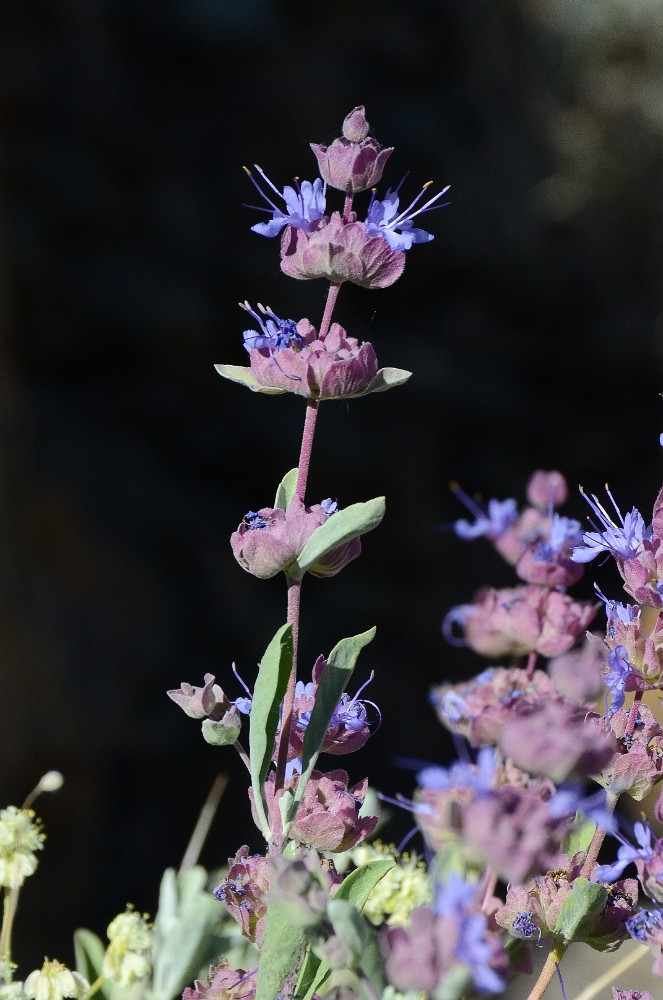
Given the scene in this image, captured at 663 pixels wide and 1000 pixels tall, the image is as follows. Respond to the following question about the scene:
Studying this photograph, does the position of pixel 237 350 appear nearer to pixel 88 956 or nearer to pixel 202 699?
pixel 88 956

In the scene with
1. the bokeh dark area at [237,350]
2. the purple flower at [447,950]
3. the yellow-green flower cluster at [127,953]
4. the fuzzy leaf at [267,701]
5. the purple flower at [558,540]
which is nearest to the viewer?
the purple flower at [447,950]

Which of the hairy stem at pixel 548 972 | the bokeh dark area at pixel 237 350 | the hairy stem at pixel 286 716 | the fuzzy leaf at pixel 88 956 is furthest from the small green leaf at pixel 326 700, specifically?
the bokeh dark area at pixel 237 350

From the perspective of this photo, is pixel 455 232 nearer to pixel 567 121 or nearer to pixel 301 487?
pixel 567 121

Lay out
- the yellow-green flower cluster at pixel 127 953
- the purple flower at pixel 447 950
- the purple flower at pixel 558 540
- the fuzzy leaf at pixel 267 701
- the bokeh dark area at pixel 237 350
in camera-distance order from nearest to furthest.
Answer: the purple flower at pixel 447 950, the fuzzy leaf at pixel 267 701, the yellow-green flower cluster at pixel 127 953, the purple flower at pixel 558 540, the bokeh dark area at pixel 237 350

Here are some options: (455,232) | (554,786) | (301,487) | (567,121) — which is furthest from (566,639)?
A: (567,121)

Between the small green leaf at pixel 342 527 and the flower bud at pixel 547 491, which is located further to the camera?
the flower bud at pixel 547 491

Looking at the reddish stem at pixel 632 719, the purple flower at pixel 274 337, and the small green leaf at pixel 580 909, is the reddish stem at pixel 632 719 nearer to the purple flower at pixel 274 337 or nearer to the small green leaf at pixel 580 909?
the small green leaf at pixel 580 909
